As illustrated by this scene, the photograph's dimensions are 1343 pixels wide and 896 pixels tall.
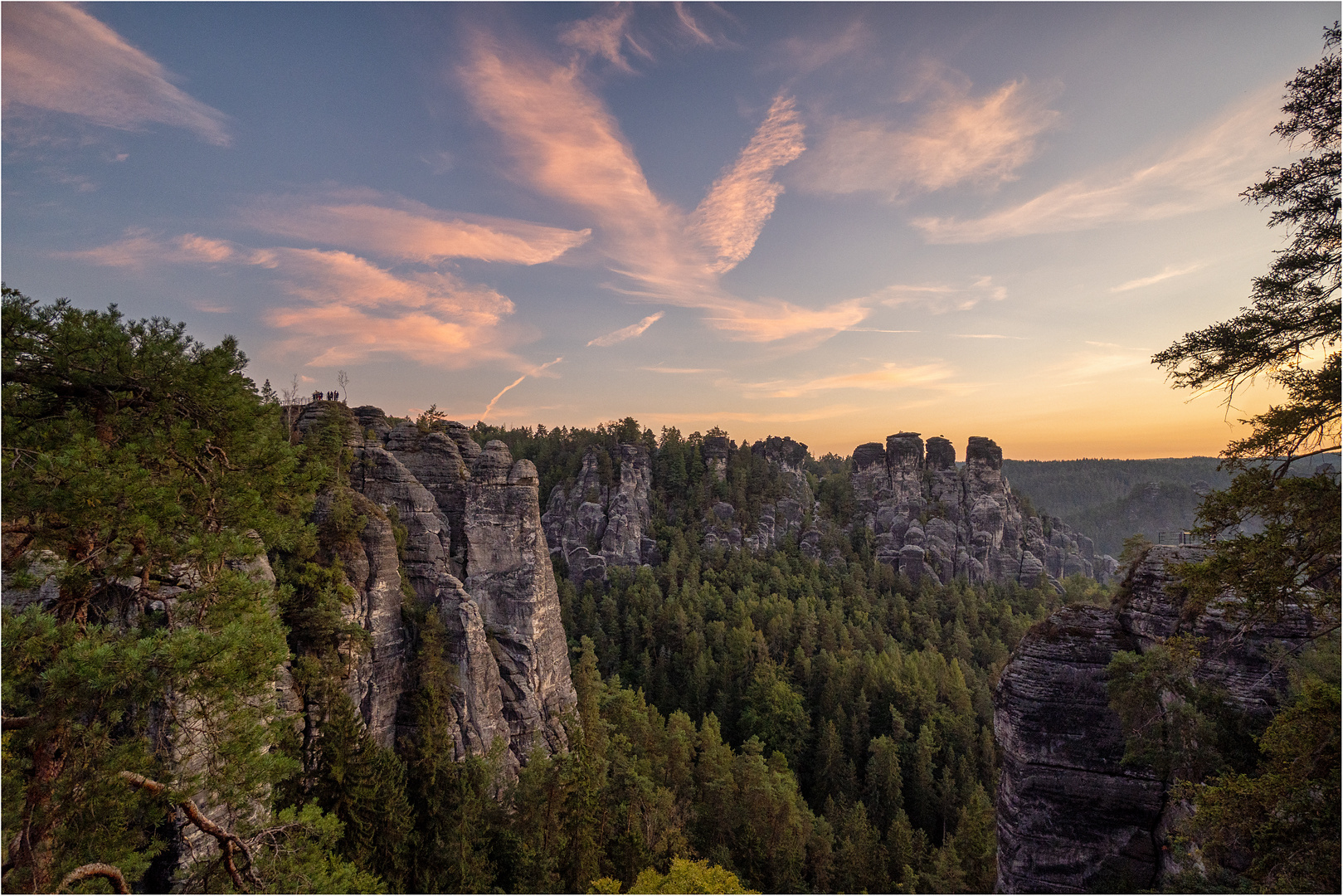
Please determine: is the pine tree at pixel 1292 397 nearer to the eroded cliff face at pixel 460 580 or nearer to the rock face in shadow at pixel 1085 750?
the rock face in shadow at pixel 1085 750

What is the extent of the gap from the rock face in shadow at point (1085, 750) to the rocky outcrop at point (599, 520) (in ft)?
177

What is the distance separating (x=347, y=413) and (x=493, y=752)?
1695cm

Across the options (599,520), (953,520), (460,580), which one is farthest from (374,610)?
(953,520)

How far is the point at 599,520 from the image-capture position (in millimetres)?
71312

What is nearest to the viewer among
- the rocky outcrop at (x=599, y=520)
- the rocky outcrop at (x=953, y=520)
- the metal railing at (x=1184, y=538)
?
the metal railing at (x=1184, y=538)

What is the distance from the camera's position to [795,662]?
4834cm

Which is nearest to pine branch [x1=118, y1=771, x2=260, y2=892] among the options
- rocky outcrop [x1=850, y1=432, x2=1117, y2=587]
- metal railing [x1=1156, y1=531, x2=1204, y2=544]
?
metal railing [x1=1156, y1=531, x2=1204, y2=544]

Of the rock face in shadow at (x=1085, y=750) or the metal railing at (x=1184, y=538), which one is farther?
the rock face in shadow at (x=1085, y=750)

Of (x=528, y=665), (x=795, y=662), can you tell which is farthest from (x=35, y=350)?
(x=795, y=662)

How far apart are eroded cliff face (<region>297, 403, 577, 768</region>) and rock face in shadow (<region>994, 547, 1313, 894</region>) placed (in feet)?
60.9

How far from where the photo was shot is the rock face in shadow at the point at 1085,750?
42.7ft

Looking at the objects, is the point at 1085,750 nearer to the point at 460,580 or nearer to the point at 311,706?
the point at 311,706

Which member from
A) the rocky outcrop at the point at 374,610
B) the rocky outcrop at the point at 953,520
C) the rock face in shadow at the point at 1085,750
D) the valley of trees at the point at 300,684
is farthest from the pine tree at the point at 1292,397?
the rocky outcrop at the point at 953,520

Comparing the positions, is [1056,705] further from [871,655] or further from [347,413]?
[871,655]
